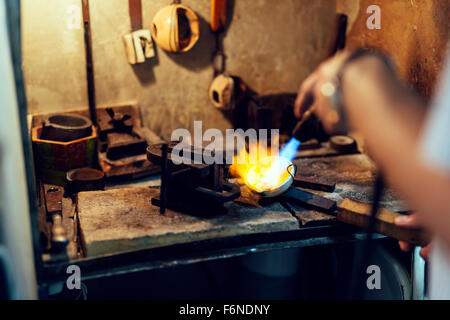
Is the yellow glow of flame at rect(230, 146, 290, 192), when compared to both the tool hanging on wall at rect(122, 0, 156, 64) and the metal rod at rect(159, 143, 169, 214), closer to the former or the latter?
the metal rod at rect(159, 143, 169, 214)

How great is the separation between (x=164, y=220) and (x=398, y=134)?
2.13 meters

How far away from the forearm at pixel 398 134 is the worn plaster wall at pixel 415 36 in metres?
2.60

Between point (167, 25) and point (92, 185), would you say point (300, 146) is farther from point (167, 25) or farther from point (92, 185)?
point (92, 185)

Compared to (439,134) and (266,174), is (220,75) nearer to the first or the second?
(266,174)

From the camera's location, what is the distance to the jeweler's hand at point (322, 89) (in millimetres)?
1692

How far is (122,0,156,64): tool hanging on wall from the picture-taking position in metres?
4.78

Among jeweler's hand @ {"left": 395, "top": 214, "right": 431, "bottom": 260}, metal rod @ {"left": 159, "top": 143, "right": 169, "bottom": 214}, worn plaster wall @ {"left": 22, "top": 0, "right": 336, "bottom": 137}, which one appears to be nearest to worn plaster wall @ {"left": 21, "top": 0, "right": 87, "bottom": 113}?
worn plaster wall @ {"left": 22, "top": 0, "right": 336, "bottom": 137}

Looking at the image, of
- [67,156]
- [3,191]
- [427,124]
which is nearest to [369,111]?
[427,124]

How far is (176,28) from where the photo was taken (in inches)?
184

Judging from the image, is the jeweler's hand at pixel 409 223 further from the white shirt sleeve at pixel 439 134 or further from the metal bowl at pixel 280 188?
the white shirt sleeve at pixel 439 134

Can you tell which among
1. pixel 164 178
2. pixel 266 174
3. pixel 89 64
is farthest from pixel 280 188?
pixel 89 64

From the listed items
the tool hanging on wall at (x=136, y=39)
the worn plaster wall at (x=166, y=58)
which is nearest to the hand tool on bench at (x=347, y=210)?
the worn plaster wall at (x=166, y=58)

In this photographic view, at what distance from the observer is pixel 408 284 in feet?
11.6
